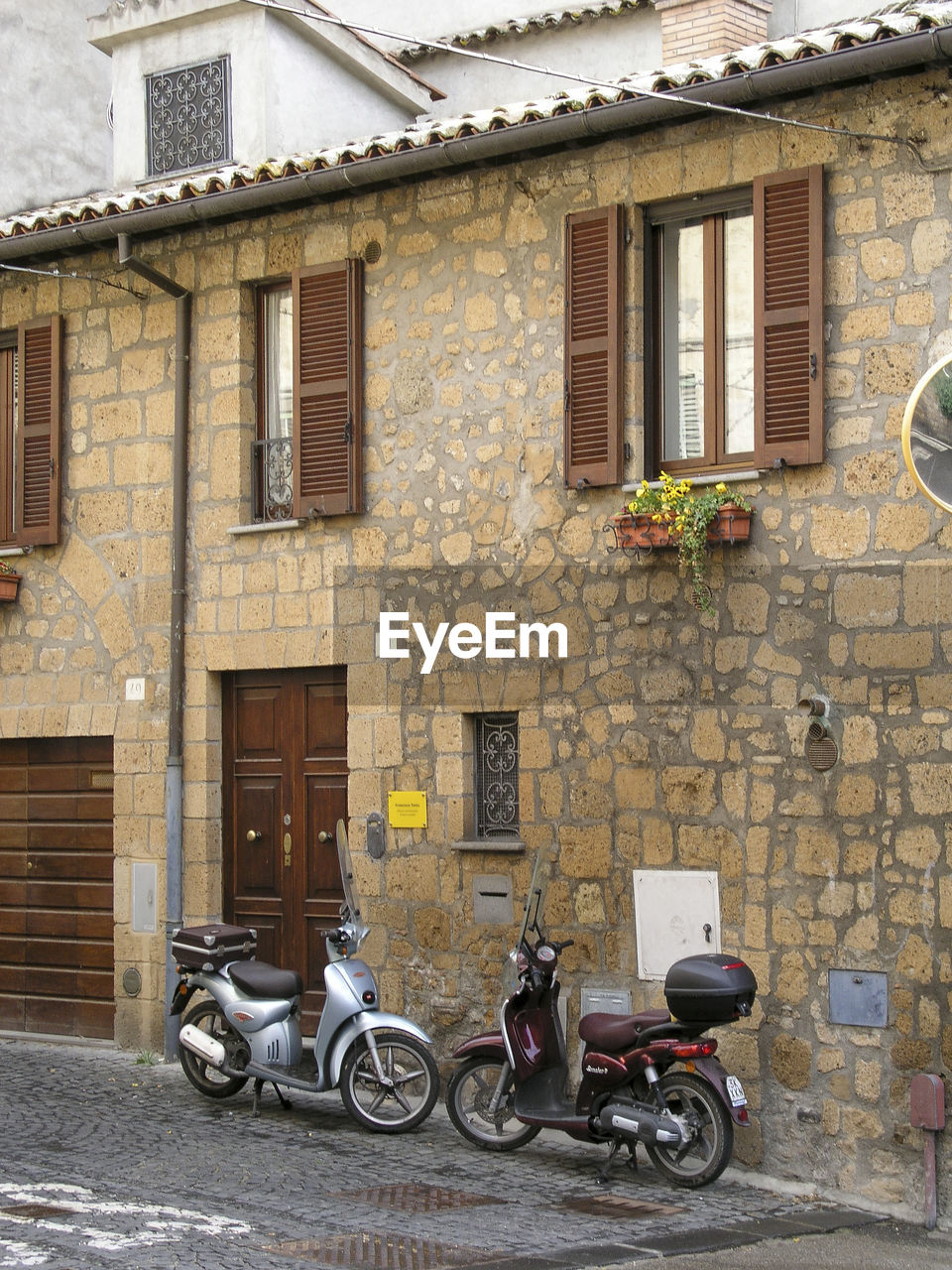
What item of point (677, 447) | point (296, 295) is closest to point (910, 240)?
point (677, 447)

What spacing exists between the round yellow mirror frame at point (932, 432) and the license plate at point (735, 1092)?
107 inches

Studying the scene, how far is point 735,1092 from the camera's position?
8.05 metres

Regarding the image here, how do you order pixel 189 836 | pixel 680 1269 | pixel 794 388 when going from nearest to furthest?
pixel 680 1269 → pixel 794 388 → pixel 189 836

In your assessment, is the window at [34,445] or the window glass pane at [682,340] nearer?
the window glass pane at [682,340]

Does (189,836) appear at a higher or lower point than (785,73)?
lower

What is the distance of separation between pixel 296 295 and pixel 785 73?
342cm

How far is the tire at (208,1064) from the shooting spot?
9.77 m

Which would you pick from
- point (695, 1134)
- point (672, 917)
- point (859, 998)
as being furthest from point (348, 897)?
point (859, 998)

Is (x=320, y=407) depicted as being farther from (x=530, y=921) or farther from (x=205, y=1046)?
(x=205, y=1046)

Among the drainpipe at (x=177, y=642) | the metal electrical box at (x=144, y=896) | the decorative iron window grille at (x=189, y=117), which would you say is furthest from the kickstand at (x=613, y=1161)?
the decorative iron window grille at (x=189, y=117)

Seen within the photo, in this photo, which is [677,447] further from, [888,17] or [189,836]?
[189,836]

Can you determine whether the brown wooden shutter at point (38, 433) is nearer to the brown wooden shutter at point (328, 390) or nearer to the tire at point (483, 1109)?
the brown wooden shutter at point (328, 390)

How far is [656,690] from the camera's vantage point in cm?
941

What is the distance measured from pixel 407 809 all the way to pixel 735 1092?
116 inches
